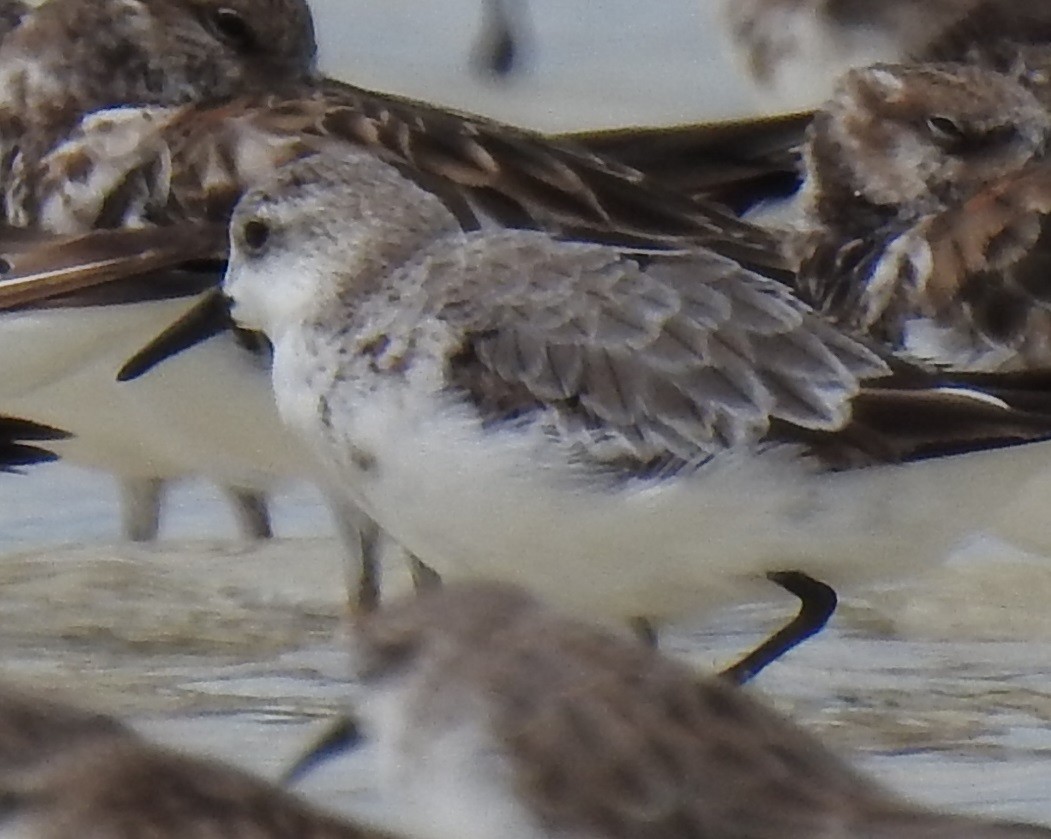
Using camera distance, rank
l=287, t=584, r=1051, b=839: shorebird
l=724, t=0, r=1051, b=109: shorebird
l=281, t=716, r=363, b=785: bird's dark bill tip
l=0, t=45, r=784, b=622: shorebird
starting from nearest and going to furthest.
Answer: l=287, t=584, r=1051, b=839: shorebird < l=281, t=716, r=363, b=785: bird's dark bill tip < l=0, t=45, r=784, b=622: shorebird < l=724, t=0, r=1051, b=109: shorebird

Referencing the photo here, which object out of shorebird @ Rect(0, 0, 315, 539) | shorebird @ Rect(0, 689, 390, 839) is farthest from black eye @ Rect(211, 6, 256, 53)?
shorebird @ Rect(0, 689, 390, 839)

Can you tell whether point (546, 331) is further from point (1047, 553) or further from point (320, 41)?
point (320, 41)

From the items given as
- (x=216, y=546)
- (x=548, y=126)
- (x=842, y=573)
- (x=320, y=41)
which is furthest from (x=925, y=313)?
(x=320, y=41)

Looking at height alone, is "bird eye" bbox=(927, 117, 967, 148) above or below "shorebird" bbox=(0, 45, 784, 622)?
above

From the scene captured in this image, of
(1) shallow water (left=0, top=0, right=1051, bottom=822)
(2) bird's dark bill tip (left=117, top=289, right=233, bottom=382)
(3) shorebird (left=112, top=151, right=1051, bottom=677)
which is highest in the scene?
(3) shorebird (left=112, top=151, right=1051, bottom=677)

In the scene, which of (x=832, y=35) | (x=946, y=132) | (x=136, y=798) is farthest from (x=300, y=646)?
(x=832, y=35)

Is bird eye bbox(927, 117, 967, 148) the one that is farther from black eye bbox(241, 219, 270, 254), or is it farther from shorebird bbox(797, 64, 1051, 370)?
black eye bbox(241, 219, 270, 254)
